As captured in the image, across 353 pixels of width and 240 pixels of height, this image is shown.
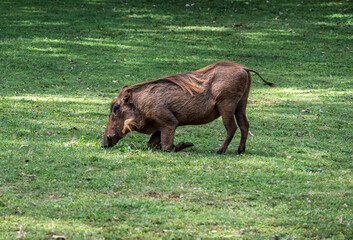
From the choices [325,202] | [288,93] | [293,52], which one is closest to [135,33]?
[293,52]

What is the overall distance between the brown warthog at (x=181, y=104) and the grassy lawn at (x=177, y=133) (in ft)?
1.26

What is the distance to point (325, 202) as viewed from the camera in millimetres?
6445

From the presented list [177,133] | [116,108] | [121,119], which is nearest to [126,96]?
[116,108]

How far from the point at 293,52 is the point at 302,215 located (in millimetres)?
12766

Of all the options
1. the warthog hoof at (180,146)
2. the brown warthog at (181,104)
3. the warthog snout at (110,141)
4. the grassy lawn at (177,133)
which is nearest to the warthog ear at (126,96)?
the brown warthog at (181,104)

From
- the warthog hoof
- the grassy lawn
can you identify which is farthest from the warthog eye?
the warthog hoof

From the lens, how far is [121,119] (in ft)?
28.9

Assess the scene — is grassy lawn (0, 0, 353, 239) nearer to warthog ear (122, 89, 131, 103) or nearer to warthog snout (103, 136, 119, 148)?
warthog snout (103, 136, 119, 148)

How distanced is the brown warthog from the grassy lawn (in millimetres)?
383

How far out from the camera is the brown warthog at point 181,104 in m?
8.50

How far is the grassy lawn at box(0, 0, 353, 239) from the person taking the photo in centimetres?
577

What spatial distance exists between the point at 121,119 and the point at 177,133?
1676 mm

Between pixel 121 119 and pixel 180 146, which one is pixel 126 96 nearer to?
pixel 121 119

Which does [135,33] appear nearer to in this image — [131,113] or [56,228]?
[131,113]
